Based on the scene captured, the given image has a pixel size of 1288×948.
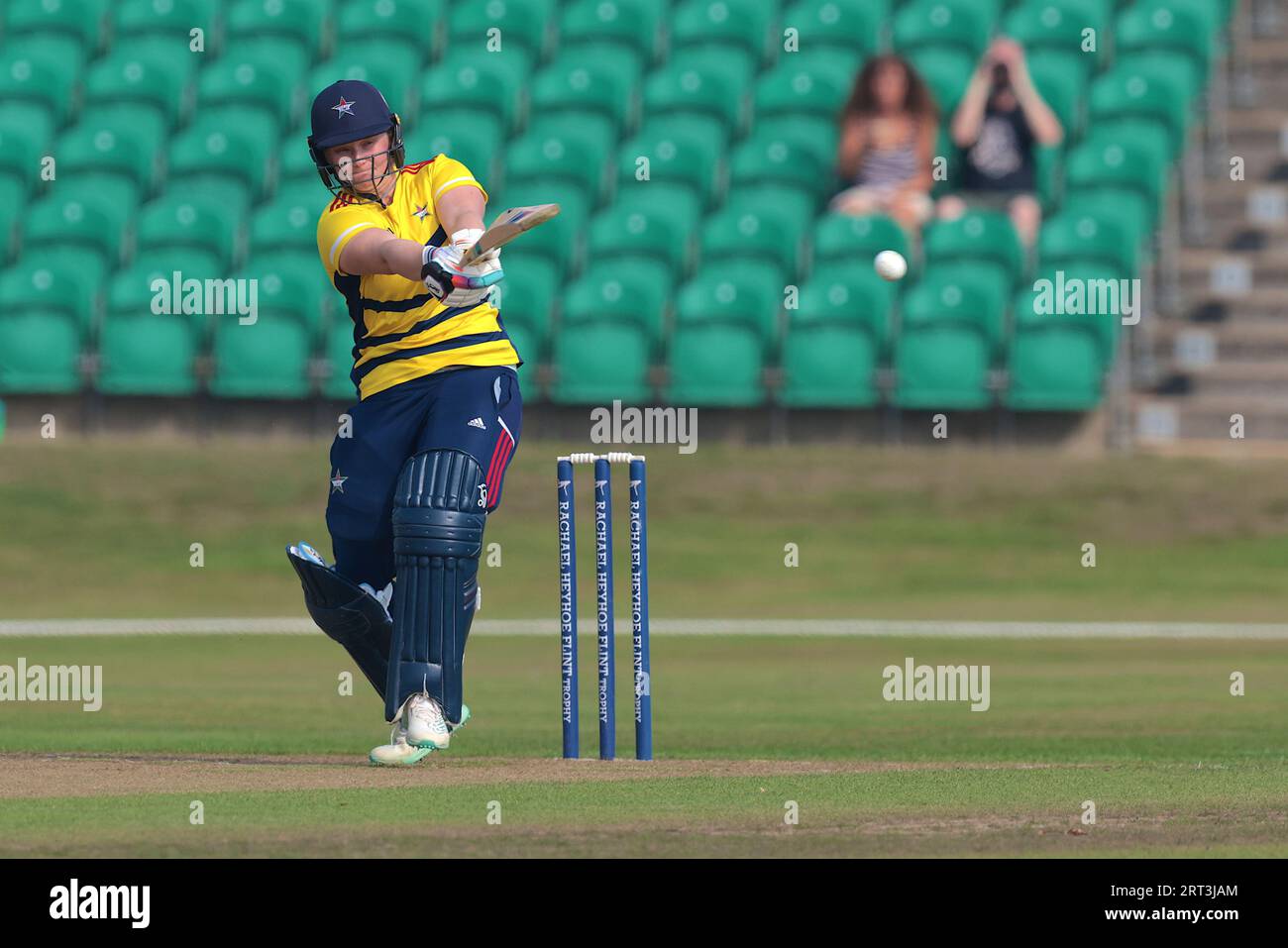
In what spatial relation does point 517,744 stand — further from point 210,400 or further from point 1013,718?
point 210,400

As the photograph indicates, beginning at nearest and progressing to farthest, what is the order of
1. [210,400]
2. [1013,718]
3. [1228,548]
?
1. [1013,718]
2. [1228,548]
3. [210,400]

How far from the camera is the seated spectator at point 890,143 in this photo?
56.2 feet

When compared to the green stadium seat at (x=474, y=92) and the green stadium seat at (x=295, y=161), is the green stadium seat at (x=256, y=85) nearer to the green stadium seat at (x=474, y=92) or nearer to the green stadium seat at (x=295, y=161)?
the green stadium seat at (x=295, y=161)

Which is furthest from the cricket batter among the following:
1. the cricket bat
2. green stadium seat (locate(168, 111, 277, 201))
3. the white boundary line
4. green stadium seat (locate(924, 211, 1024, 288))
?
green stadium seat (locate(168, 111, 277, 201))

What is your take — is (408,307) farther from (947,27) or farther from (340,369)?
(947,27)

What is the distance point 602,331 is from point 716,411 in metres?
1.12

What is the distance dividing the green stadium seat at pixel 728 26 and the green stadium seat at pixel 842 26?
27cm

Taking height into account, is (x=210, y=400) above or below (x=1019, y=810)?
above

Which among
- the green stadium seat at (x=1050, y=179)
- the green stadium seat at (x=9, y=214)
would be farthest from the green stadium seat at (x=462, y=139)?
the green stadium seat at (x=1050, y=179)

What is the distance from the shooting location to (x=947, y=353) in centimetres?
1658

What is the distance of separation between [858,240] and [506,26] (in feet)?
14.7
